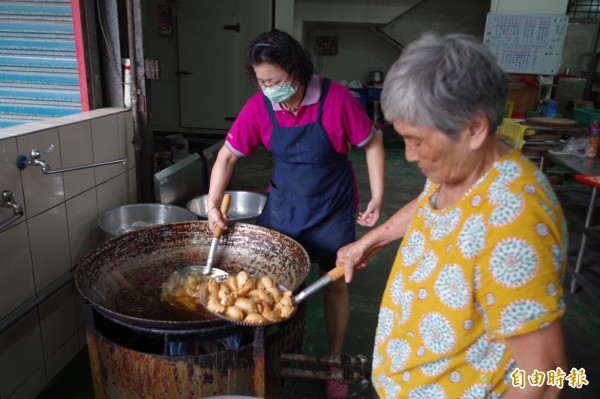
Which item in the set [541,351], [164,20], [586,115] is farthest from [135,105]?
[164,20]

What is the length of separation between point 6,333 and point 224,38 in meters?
6.42

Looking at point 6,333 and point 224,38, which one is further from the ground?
point 224,38

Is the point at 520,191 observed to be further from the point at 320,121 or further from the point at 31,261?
the point at 31,261

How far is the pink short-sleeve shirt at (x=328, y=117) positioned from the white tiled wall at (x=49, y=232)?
0.90 meters

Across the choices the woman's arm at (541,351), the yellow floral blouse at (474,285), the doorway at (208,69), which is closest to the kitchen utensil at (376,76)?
the doorway at (208,69)

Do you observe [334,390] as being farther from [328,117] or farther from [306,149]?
[328,117]

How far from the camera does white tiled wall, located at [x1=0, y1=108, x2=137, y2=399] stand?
6.49 ft

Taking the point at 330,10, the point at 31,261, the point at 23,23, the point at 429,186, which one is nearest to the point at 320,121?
the point at 429,186

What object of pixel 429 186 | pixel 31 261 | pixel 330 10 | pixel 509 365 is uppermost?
pixel 330 10

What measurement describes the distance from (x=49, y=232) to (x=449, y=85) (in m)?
2.06

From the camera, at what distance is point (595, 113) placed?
4.96m

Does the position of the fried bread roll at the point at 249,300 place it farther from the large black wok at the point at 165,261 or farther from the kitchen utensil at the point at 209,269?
the kitchen utensil at the point at 209,269

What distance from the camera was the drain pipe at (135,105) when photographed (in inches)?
106

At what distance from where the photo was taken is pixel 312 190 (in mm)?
2111
